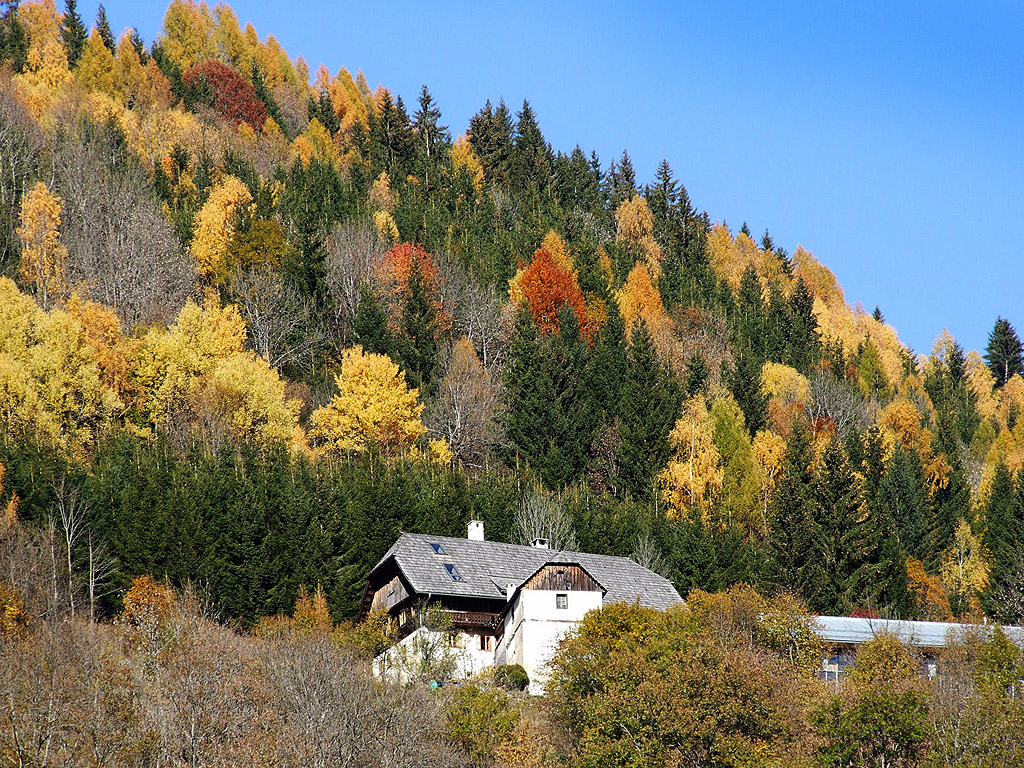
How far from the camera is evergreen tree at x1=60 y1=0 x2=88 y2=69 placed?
457 ft

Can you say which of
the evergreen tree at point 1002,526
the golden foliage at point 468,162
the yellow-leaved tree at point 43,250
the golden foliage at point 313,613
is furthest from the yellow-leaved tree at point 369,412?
the golden foliage at point 468,162

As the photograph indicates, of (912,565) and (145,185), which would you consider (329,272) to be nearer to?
(145,185)

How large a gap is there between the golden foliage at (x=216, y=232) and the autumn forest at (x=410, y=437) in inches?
15.7

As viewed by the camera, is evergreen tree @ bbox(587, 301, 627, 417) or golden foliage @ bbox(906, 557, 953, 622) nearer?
golden foliage @ bbox(906, 557, 953, 622)

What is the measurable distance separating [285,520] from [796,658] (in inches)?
971

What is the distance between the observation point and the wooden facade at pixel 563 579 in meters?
58.0

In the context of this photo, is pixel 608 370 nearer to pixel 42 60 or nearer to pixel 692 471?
pixel 692 471

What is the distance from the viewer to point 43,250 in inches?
3489

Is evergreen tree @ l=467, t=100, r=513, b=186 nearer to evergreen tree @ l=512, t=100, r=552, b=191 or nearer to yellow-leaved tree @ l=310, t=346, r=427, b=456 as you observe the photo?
evergreen tree @ l=512, t=100, r=552, b=191

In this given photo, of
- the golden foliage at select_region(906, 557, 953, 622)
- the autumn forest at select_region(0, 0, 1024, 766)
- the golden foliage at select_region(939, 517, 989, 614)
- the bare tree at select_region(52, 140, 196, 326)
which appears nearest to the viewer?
the autumn forest at select_region(0, 0, 1024, 766)

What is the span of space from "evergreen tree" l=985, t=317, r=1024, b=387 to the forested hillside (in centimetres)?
1195

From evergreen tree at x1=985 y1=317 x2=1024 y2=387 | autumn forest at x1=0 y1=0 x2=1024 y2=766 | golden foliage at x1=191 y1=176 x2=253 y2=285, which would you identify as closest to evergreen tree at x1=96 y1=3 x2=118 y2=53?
autumn forest at x1=0 y1=0 x2=1024 y2=766

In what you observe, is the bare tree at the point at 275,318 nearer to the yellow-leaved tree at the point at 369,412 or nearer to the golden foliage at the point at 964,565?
the yellow-leaved tree at the point at 369,412

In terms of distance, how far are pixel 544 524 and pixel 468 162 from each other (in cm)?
7417
